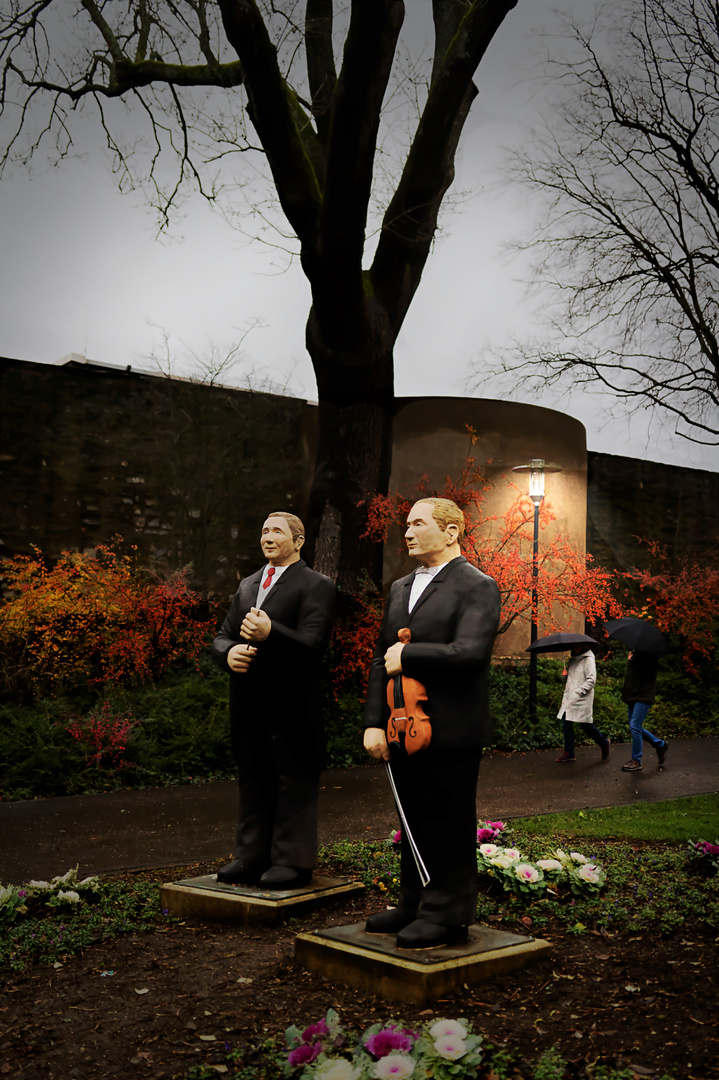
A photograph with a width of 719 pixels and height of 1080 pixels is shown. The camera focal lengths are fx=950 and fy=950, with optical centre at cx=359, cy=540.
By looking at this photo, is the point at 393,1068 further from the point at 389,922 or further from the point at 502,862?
the point at 502,862

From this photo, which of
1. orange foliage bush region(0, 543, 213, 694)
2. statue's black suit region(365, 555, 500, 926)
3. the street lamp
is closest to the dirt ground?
statue's black suit region(365, 555, 500, 926)

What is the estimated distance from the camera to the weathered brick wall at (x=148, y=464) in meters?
12.5

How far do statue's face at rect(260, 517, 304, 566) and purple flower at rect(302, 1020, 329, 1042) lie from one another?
241 cm

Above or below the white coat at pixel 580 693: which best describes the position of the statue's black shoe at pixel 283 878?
below

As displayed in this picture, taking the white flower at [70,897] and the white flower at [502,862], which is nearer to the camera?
the white flower at [70,897]

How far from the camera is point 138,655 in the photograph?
10641 millimetres

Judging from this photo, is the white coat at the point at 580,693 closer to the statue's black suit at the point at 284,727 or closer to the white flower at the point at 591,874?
the white flower at the point at 591,874

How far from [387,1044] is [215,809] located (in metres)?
4.74

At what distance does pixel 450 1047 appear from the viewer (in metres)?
2.85

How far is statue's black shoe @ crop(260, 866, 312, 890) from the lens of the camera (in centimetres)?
467

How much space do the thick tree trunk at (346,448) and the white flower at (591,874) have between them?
18.8 feet

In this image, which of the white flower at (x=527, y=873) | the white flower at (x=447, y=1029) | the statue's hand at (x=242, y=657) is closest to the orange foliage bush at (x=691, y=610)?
the white flower at (x=527, y=873)

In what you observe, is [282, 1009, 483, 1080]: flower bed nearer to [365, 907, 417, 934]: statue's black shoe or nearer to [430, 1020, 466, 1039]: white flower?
[430, 1020, 466, 1039]: white flower

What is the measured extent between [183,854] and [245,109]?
6692mm
